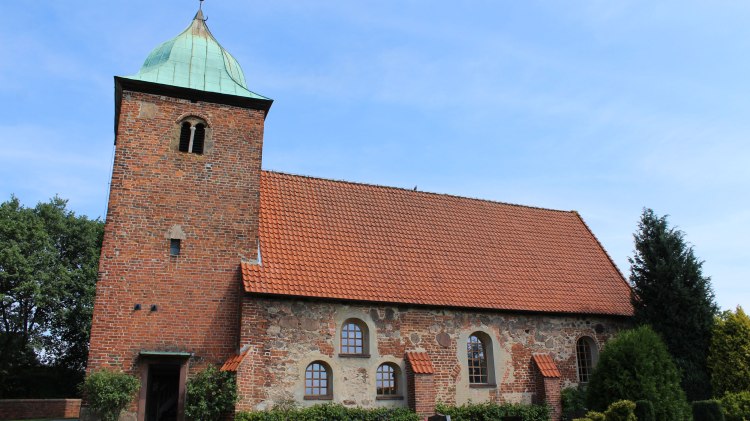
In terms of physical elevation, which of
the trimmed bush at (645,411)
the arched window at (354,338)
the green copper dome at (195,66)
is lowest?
the trimmed bush at (645,411)

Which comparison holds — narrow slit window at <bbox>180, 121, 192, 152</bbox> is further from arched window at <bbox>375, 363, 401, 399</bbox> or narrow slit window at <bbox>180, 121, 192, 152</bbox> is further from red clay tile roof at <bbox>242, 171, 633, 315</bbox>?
arched window at <bbox>375, 363, 401, 399</bbox>

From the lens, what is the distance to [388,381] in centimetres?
1580

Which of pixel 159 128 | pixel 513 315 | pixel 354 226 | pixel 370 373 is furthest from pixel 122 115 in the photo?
pixel 513 315

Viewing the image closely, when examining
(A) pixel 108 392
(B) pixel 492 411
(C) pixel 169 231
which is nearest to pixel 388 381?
(B) pixel 492 411

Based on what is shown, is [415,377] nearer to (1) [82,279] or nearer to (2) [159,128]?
(2) [159,128]

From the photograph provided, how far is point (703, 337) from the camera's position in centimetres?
1758

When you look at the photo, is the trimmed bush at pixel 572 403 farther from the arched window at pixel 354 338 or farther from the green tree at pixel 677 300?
the arched window at pixel 354 338

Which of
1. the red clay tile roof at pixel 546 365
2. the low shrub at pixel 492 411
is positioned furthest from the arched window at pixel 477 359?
the red clay tile roof at pixel 546 365

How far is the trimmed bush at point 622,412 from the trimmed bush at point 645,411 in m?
0.31

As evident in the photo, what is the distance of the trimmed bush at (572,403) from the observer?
1691 cm

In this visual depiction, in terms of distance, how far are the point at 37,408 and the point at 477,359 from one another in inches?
869

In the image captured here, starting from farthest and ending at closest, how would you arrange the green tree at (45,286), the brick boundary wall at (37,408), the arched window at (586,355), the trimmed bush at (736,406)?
the green tree at (45,286) → the brick boundary wall at (37,408) → the arched window at (586,355) → the trimmed bush at (736,406)

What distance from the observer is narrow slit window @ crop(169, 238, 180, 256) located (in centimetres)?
1502

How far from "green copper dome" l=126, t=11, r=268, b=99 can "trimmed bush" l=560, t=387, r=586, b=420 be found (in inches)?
501
